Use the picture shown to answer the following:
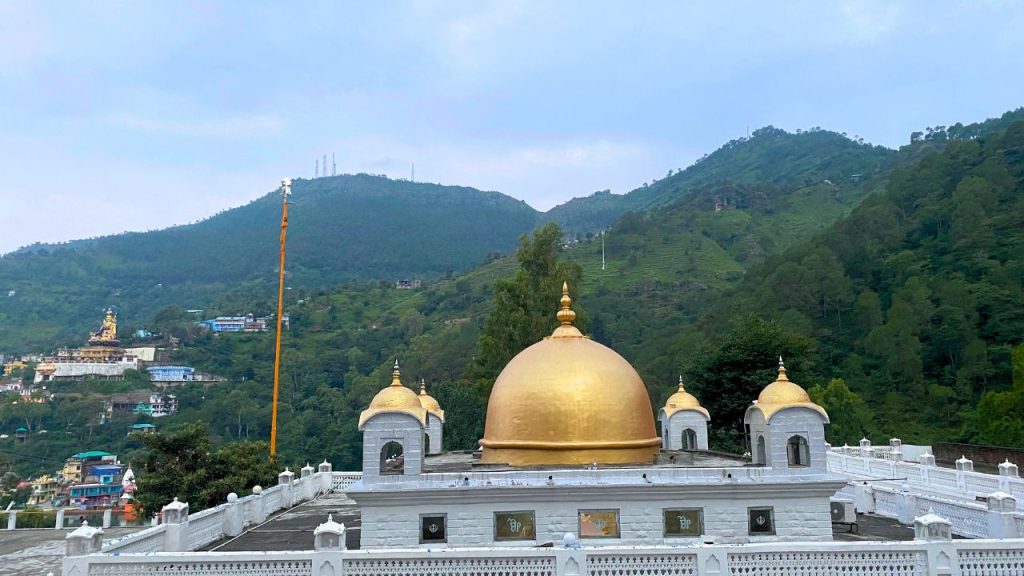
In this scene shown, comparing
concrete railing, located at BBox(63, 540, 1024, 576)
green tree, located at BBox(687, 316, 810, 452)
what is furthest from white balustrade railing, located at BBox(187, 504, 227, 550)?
green tree, located at BBox(687, 316, 810, 452)

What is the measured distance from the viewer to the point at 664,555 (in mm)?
10930

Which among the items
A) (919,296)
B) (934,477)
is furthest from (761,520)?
(919,296)

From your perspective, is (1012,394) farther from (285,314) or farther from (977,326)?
(285,314)

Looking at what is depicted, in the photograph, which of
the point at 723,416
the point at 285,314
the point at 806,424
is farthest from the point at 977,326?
the point at 285,314

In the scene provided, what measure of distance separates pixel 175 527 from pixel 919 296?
57786 millimetres

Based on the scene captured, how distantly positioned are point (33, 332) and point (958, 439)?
17541cm

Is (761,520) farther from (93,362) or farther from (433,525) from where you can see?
(93,362)

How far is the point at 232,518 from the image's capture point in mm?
17828

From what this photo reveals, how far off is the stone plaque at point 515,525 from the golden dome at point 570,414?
1.44 meters

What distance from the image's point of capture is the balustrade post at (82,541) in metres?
11.1

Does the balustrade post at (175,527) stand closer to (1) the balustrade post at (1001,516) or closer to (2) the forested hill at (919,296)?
(1) the balustrade post at (1001,516)

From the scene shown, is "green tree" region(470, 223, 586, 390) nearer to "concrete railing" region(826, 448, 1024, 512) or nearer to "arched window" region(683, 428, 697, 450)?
"arched window" region(683, 428, 697, 450)

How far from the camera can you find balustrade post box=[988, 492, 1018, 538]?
46.1ft

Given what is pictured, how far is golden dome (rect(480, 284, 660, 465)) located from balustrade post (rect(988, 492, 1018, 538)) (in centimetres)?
663
